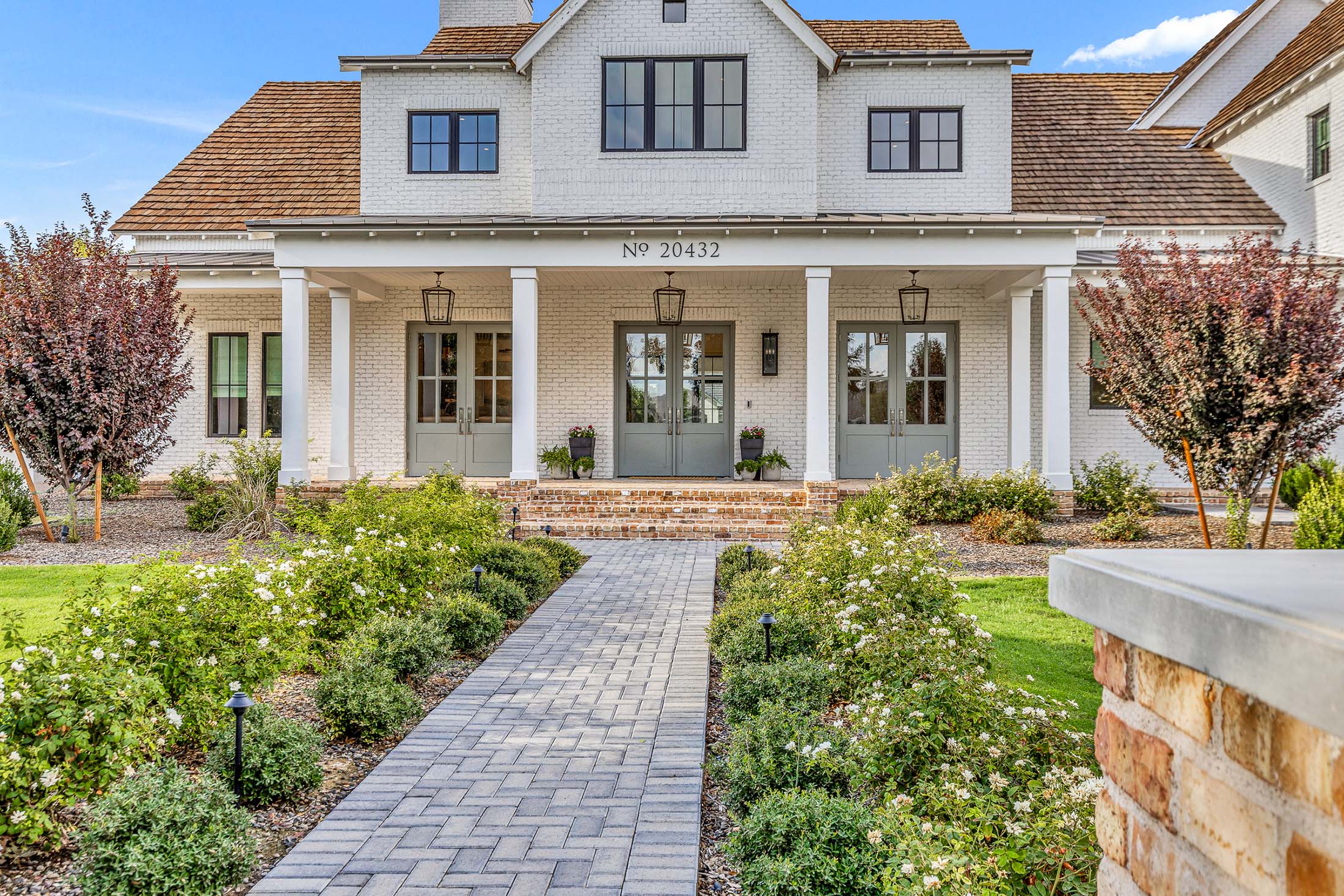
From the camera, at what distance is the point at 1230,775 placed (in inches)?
54.4

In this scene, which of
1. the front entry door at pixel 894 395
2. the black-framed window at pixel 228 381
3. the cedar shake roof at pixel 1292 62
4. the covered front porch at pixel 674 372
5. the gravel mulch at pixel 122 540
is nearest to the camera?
the gravel mulch at pixel 122 540

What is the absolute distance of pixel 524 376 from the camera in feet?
40.1

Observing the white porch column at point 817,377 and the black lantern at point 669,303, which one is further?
the black lantern at point 669,303

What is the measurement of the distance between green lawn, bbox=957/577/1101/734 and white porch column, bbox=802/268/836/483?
358 centimetres

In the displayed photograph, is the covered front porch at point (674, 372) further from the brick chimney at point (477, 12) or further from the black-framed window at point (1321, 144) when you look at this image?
the brick chimney at point (477, 12)

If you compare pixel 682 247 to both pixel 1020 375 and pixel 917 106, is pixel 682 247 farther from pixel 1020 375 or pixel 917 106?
pixel 1020 375

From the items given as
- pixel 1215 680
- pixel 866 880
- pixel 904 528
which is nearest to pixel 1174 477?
pixel 904 528

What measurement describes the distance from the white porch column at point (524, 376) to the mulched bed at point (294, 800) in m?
6.38

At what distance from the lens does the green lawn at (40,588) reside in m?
6.38

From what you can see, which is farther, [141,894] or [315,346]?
[315,346]

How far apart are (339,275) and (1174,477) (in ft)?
46.3

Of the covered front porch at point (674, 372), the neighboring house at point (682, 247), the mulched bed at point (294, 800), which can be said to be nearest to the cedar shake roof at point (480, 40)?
the neighboring house at point (682, 247)

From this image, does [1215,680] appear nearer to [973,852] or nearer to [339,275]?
[973,852]

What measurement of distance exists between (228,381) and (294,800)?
1381cm
